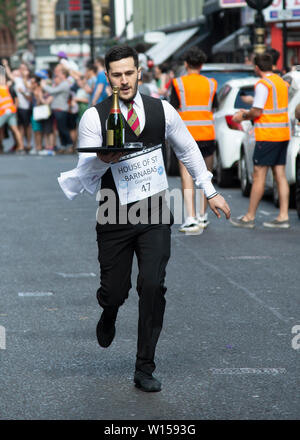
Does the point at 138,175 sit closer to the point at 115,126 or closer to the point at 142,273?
the point at 115,126

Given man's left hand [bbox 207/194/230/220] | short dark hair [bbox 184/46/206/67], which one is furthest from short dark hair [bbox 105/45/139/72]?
short dark hair [bbox 184/46/206/67]

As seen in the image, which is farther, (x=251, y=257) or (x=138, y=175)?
(x=251, y=257)

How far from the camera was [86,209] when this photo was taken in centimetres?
1489

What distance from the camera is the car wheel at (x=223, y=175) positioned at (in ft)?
55.6

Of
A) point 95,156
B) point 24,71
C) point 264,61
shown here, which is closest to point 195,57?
point 264,61

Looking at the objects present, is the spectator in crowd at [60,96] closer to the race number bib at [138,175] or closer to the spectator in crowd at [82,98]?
the spectator in crowd at [82,98]

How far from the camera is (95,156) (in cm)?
575

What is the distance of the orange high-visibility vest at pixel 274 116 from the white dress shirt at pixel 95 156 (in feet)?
20.8

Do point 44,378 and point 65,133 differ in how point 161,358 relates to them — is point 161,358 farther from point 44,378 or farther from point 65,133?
point 65,133

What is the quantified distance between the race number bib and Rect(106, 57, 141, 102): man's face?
306 millimetres

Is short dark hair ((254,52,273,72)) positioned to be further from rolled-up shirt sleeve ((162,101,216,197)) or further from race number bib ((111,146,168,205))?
race number bib ((111,146,168,205))

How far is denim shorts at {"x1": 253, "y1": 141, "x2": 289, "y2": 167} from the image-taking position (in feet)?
41.1

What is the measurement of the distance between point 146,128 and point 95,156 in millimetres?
324

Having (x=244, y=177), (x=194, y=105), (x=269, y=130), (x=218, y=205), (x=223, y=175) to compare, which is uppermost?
(x=218, y=205)
